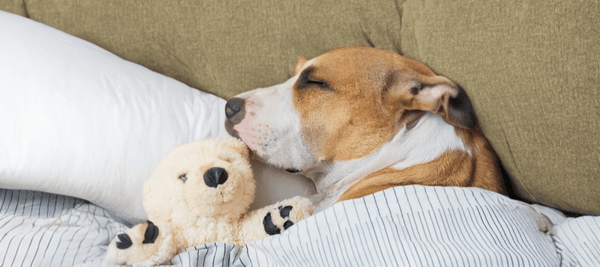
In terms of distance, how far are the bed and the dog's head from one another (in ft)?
0.35

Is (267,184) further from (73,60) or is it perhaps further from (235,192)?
(73,60)

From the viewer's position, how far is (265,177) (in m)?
1.13

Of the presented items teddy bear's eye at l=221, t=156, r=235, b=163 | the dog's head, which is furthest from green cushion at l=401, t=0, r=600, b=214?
teddy bear's eye at l=221, t=156, r=235, b=163

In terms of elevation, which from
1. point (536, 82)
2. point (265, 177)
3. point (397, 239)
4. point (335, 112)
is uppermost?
point (536, 82)

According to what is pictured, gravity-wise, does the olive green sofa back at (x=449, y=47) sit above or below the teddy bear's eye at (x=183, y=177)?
above

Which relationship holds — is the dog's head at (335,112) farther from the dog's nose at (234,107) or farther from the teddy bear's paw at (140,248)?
the teddy bear's paw at (140,248)

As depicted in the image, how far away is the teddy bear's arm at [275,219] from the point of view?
3.13ft

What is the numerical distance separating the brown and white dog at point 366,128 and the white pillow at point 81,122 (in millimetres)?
199

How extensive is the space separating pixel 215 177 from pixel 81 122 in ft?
1.32

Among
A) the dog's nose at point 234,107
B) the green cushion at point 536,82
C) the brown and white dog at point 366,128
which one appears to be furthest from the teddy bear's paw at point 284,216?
the green cushion at point 536,82

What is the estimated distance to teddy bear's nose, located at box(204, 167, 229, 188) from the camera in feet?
2.93

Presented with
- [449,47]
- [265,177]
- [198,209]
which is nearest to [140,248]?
[198,209]

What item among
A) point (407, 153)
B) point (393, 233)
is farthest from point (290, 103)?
point (393, 233)

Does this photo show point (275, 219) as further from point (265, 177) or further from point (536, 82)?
point (536, 82)
